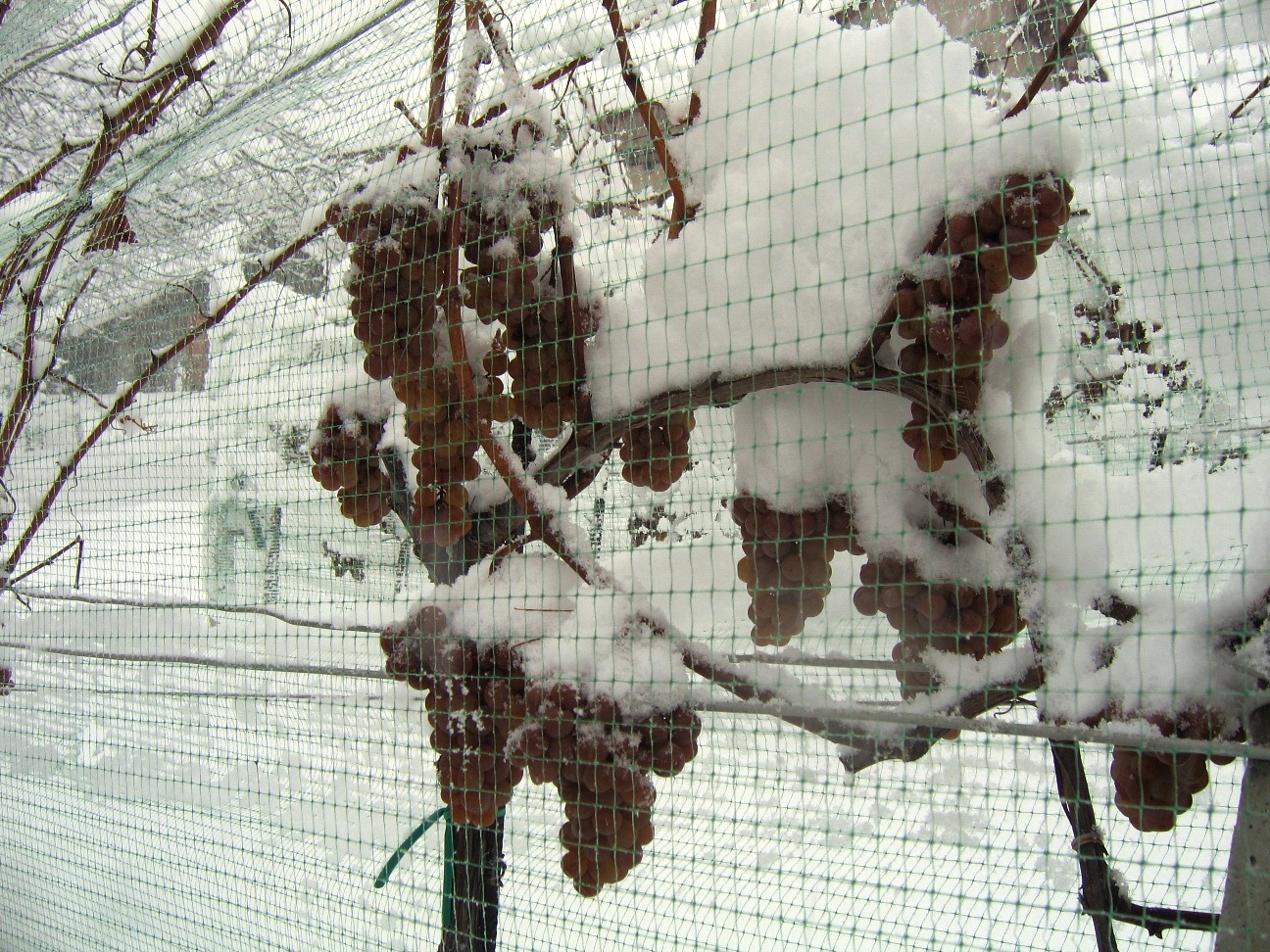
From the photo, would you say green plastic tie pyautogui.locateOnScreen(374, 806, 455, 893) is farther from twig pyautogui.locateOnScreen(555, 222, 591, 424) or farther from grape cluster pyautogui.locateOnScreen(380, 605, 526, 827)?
twig pyautogui.locateOnScreen(555, 222, 591, 424)

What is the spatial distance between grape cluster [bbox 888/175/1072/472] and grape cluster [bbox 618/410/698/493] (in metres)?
0.17

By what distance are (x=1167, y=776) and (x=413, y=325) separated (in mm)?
599

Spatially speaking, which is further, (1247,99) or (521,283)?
(521,283)

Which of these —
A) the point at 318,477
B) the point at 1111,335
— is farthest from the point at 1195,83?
the point at 318,477

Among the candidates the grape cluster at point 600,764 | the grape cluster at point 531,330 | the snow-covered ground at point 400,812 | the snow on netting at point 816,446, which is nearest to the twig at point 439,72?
the snow on netting at point 816,446

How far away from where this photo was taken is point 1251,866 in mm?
423

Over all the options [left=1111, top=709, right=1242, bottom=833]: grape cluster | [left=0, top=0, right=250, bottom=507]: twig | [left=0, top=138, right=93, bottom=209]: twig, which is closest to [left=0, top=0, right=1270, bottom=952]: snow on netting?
[left=1111, top=709, right=1242, bottom=833]: grape cluster

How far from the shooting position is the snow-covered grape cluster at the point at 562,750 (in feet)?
1.86

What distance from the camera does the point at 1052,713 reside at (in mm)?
500

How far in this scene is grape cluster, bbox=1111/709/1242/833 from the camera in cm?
46

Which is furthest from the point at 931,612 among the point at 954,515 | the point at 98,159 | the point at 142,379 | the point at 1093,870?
the point at 98,159

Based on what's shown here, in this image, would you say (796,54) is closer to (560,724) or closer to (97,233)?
(560,724)

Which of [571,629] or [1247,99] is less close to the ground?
[1247,99]

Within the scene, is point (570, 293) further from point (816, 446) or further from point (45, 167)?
point (45, 167)
